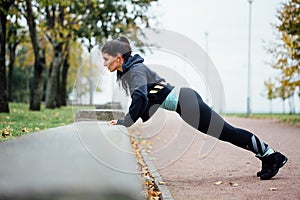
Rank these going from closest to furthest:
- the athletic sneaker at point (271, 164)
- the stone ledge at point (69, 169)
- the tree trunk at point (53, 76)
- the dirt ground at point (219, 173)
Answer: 1. the stone ledge at point (69, 169)
2. the dirt ground at point (219, 173)
3. the athletic sneaker at point (271, 164)
4. the tree trunk at point (53, 76)

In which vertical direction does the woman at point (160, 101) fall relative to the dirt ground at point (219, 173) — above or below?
above

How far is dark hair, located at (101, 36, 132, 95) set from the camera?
5.84 meters

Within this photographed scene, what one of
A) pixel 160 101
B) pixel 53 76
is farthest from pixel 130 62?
pixel 53 76

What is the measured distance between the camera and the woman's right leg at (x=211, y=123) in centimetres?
616

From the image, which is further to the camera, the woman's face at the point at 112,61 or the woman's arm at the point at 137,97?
the woman's face at the point at 112,61

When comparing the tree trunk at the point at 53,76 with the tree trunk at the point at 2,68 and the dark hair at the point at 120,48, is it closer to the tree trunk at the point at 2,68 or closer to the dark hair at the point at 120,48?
→ the tree trunk at the point at 2,68

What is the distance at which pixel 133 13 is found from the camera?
938 inches

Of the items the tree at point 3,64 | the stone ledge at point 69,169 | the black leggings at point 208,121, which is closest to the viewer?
the stone ledge at point 69,169

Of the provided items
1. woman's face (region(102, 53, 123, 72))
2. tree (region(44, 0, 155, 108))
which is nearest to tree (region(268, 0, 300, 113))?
tree (region(44, 0, 155, 108))

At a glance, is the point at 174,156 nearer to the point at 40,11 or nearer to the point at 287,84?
the point at 287,84

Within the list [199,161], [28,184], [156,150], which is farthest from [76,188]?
[156,150]

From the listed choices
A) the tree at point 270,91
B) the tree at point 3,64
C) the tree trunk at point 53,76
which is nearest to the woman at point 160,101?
the tree at point 3,64

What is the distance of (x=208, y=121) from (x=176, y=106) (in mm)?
459

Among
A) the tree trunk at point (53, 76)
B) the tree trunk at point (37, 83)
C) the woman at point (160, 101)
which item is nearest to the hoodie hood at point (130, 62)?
the woman at point (160, 101)
